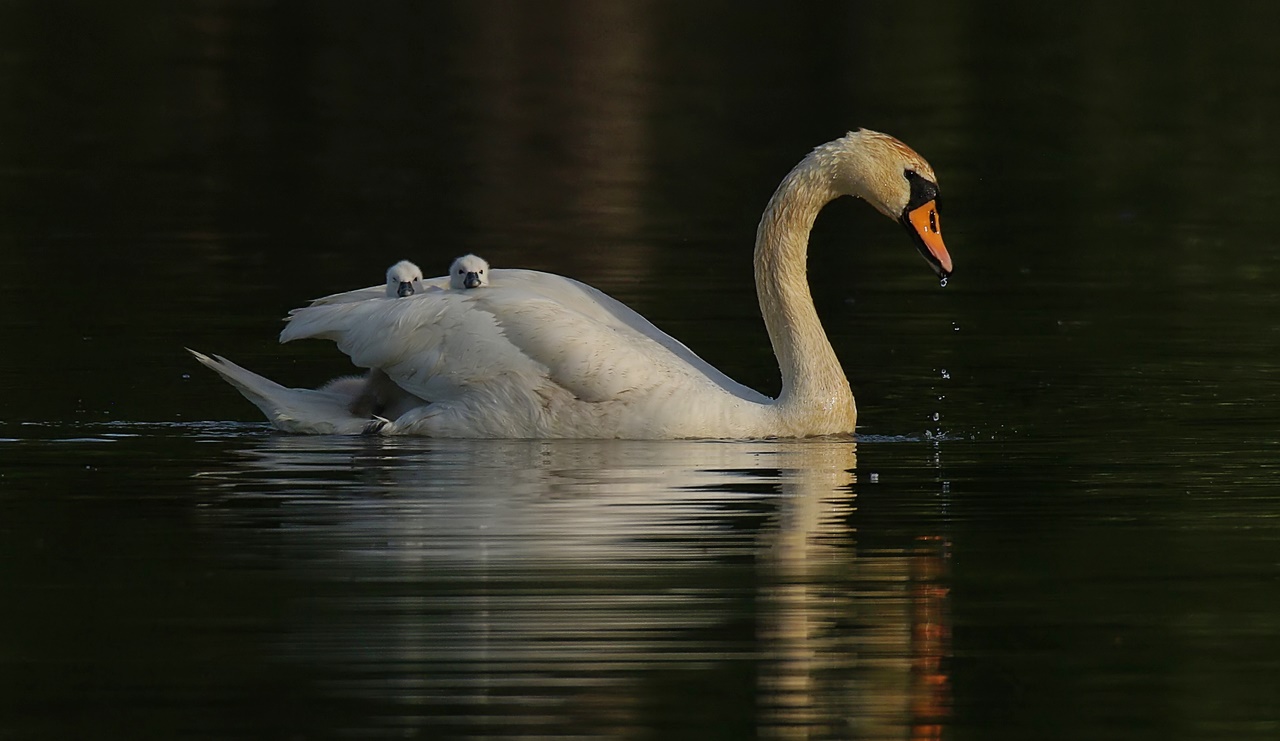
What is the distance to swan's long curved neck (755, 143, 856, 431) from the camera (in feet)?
43.9

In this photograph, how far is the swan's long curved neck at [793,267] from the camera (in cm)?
1339

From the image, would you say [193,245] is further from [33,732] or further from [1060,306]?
[33,732]

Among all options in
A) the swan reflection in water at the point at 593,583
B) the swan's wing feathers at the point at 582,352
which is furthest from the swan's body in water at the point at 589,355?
the swan reflection in water at the point at 593,583

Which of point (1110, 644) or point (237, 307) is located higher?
point (237, 307)

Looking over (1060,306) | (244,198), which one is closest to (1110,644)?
(1060,306)

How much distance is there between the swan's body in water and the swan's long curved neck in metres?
0.01

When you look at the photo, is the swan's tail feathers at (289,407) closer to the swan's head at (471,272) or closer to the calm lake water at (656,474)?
the calm lake water at (656,474)

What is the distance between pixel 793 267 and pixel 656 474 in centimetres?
238

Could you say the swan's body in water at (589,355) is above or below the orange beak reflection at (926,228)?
below

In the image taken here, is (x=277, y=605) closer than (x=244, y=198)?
Yes

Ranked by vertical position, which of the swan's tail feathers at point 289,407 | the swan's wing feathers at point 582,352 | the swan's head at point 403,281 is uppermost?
the swan's head at point 403,281

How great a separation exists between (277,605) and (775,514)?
2.55 metres

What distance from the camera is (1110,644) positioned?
8.53 metres

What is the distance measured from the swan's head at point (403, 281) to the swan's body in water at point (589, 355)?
0.08m
